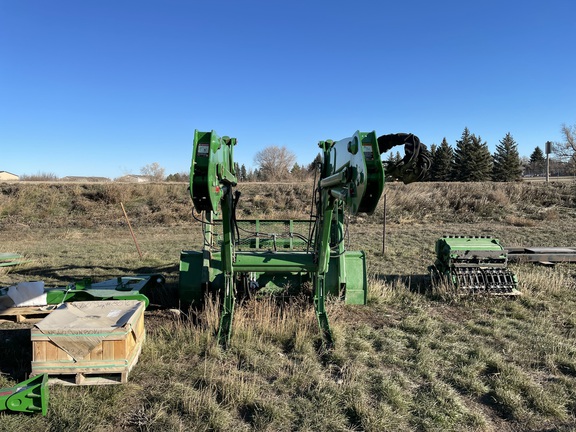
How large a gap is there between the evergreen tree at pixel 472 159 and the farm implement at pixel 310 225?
4902 cm

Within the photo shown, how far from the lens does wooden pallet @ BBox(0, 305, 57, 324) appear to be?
5.02 m

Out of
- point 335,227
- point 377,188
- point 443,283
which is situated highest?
point 377,188

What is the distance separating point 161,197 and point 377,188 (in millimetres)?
24128

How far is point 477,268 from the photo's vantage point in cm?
654

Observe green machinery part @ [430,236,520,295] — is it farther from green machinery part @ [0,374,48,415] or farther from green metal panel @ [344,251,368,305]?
green machinery part @ [0,374,48,415]

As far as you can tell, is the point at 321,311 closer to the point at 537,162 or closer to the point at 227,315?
the point at 227,315

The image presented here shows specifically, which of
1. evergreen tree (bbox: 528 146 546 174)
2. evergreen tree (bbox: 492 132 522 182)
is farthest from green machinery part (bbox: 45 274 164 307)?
evergreen tree (bbox: 528 146 546 174)

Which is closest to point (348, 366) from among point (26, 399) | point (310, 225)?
point (310, 225)

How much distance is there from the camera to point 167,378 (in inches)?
143

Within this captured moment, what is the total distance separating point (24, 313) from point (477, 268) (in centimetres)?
695

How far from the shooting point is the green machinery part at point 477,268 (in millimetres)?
6272

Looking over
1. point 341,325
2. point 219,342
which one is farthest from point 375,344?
point 219,342

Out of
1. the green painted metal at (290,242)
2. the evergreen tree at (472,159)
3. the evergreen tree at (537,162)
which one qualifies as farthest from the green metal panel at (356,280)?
the evergreen tree at (537,162)

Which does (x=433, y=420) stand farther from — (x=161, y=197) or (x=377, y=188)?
(x=161, y=197)
